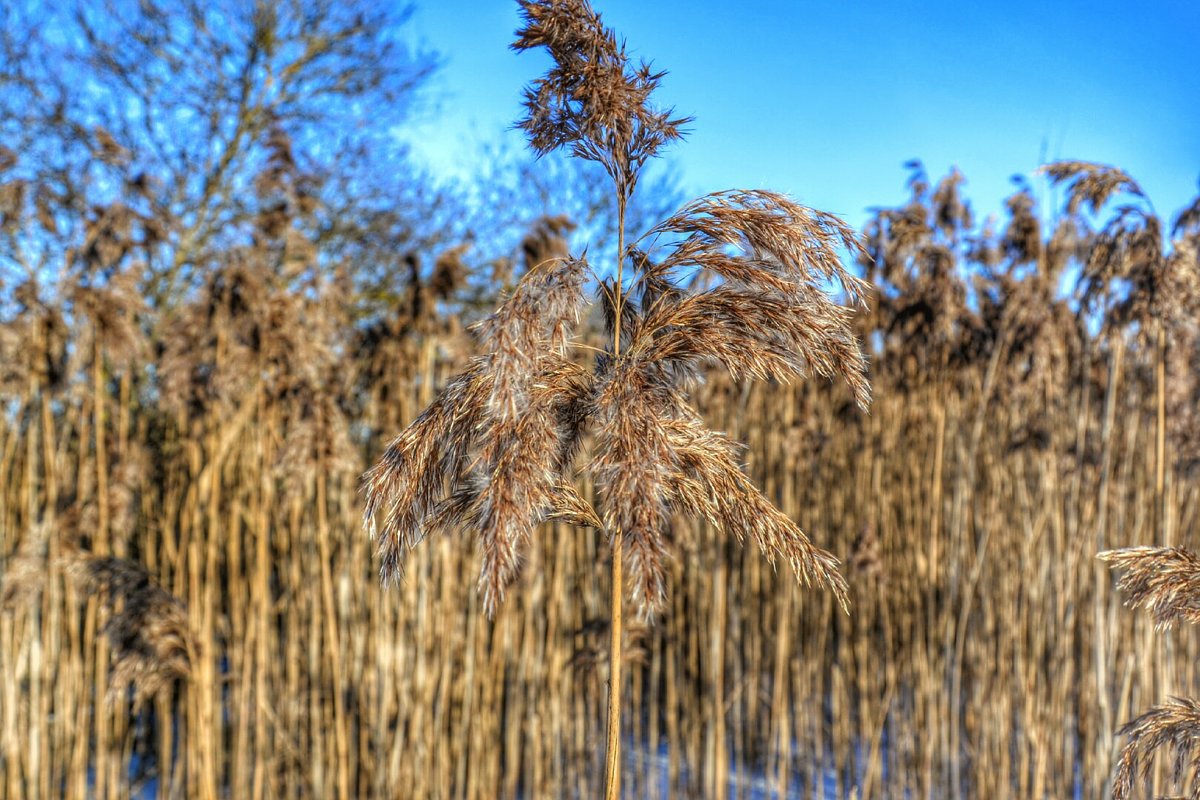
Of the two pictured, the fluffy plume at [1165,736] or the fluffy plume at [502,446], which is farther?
the fluffy plume at [1165,736]

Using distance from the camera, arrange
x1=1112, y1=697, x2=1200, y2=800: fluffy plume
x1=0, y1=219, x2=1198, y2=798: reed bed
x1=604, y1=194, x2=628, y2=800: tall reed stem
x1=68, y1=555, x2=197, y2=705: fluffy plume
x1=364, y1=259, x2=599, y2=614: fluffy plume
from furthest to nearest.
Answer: x1=0, y1=219, x2=1198, y2=798: reed bed, x1=68, y1=555, x2=197, y2=705: fluffy plume, x1=1112, y1=697, x2=1200, y2=800: fluffy plume, x1=604, y1=194, x2=628, y2=800: tall reed stem, x1=364, y1=259, x2=599, y2=614: fluffy plume

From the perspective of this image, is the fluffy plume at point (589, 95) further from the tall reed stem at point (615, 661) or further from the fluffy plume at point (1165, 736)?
the fluffy plume at point (1165, 736)

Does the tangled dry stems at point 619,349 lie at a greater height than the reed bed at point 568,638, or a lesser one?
greater

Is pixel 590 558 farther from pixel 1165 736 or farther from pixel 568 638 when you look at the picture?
pixel 1165 736

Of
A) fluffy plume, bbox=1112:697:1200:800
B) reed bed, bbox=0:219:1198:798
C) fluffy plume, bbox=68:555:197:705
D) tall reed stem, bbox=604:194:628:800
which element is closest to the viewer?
tall reed stem, bbox=604:194:628:800

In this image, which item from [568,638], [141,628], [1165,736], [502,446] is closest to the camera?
[502,446]

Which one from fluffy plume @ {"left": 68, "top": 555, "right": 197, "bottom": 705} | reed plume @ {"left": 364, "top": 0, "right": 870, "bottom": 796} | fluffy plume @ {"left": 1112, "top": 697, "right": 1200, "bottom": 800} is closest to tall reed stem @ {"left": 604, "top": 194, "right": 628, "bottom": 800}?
reed plume @ {"left": 364, "top": 0, "right": 870, "bottom": 796}

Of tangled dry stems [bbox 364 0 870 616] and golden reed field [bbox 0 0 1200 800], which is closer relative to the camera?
tangled dry stems [bbox 364 0 870 616]

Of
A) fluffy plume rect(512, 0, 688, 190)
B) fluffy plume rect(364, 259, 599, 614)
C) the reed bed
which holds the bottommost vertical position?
the reed bed

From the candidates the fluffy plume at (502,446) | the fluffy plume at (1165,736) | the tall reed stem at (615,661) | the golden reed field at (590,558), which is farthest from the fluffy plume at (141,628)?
the fluffy plume at (1165,736)

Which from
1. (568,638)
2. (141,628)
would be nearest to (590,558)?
(568,638)

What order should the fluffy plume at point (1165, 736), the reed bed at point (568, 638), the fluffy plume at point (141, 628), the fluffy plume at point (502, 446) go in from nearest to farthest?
the fluffy plume at point (502, 446)
the fluffy plume at point (1165, 736)
the fluffy plume at point (141, 628)
the reed bed at point (568, 638)

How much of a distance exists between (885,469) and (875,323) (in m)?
1.54

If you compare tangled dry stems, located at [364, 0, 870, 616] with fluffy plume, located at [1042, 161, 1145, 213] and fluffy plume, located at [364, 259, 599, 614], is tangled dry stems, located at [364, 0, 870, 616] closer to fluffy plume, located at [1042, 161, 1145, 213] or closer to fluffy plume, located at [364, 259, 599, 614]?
fluffy plume, located at [364, 259, 599, 614]
